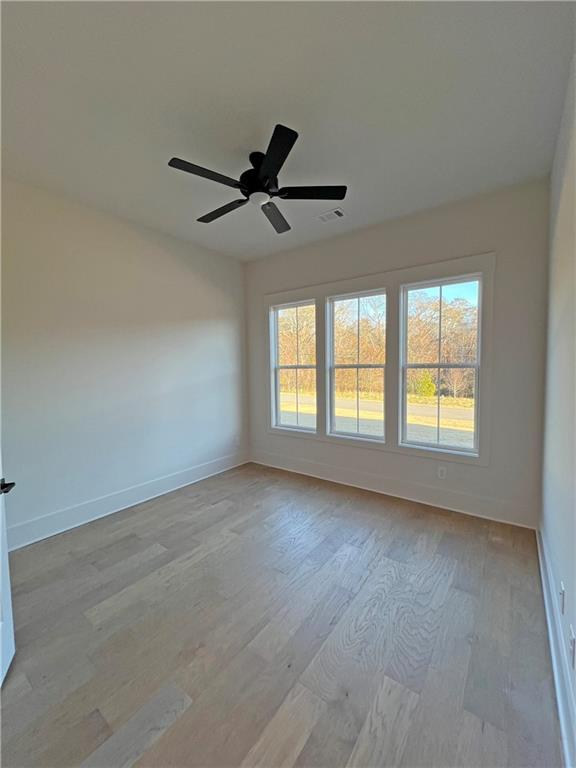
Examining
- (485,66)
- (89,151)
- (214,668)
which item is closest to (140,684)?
(214,668)

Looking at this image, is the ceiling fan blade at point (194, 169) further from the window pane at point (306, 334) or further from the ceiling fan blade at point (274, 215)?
the window pane at point (306, 334)

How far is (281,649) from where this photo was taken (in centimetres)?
160

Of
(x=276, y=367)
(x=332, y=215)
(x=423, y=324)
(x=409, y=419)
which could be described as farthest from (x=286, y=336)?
(x=409, y=419)

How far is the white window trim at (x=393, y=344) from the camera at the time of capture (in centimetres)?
291

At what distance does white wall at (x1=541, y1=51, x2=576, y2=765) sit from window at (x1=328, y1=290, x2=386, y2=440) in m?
1.54

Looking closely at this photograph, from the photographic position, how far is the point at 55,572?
223 cm

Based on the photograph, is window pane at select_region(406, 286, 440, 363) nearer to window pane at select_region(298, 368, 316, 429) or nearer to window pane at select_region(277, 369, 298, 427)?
window pane at select_region(298, 368, 316, 429)

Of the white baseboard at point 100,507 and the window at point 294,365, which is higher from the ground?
the window at point 294,365

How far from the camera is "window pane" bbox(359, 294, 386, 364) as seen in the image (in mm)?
3531

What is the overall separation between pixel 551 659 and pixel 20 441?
3.70 metres

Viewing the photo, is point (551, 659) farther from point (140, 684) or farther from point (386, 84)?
point (386, 84)

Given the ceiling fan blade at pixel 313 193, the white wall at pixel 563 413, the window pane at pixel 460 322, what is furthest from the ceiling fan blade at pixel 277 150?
the window pane at pixel 460 322

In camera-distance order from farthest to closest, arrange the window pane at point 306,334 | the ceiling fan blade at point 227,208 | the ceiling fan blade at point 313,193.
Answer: the window pane at point 306,334 → the ceiling fan blade at point 227,208 → the ceiling fan blade at point 313,193

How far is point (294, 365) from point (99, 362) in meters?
2.29
